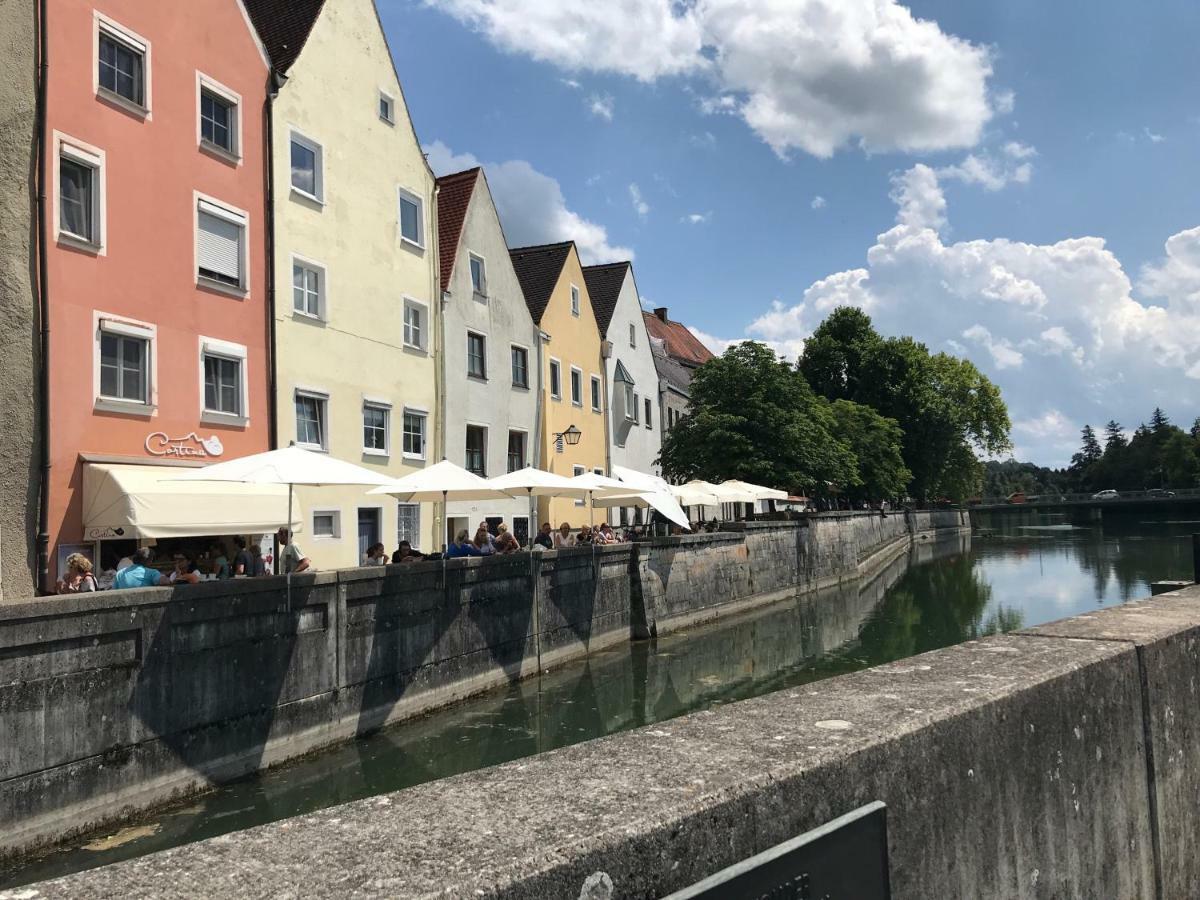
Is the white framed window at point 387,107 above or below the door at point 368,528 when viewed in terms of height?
above

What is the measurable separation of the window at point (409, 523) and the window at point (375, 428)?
64.3 inches

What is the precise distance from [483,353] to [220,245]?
1107 cm

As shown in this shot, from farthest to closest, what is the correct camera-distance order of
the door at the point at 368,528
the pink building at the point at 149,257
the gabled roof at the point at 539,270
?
the gabled roof at the point at 539,270 → the door at the point at 368,528 → the pink building at the point at 149,257

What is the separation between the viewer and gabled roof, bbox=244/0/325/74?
22.9m

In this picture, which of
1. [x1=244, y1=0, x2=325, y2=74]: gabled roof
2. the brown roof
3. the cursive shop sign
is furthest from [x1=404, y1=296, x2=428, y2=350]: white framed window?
the brown roof

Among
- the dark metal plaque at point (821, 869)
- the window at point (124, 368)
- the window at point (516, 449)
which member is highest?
the window at point (124, 368)

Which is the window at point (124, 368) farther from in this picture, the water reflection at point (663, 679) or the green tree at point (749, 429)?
the green tree at point (749, 429)

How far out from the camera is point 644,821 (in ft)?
5.55

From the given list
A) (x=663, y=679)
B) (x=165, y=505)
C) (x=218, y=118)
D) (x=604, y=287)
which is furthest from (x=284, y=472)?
(x=604, y=287)

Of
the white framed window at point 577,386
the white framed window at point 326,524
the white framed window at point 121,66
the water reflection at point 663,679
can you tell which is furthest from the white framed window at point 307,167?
the white framed window at point 577,386

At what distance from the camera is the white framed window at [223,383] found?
19.0 metres

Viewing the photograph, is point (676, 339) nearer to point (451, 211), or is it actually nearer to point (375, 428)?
point (451, 211)

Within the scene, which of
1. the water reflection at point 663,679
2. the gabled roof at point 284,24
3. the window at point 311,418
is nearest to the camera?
the water reflection at point 663,679

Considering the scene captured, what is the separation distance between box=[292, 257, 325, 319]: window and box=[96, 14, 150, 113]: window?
496 cm
